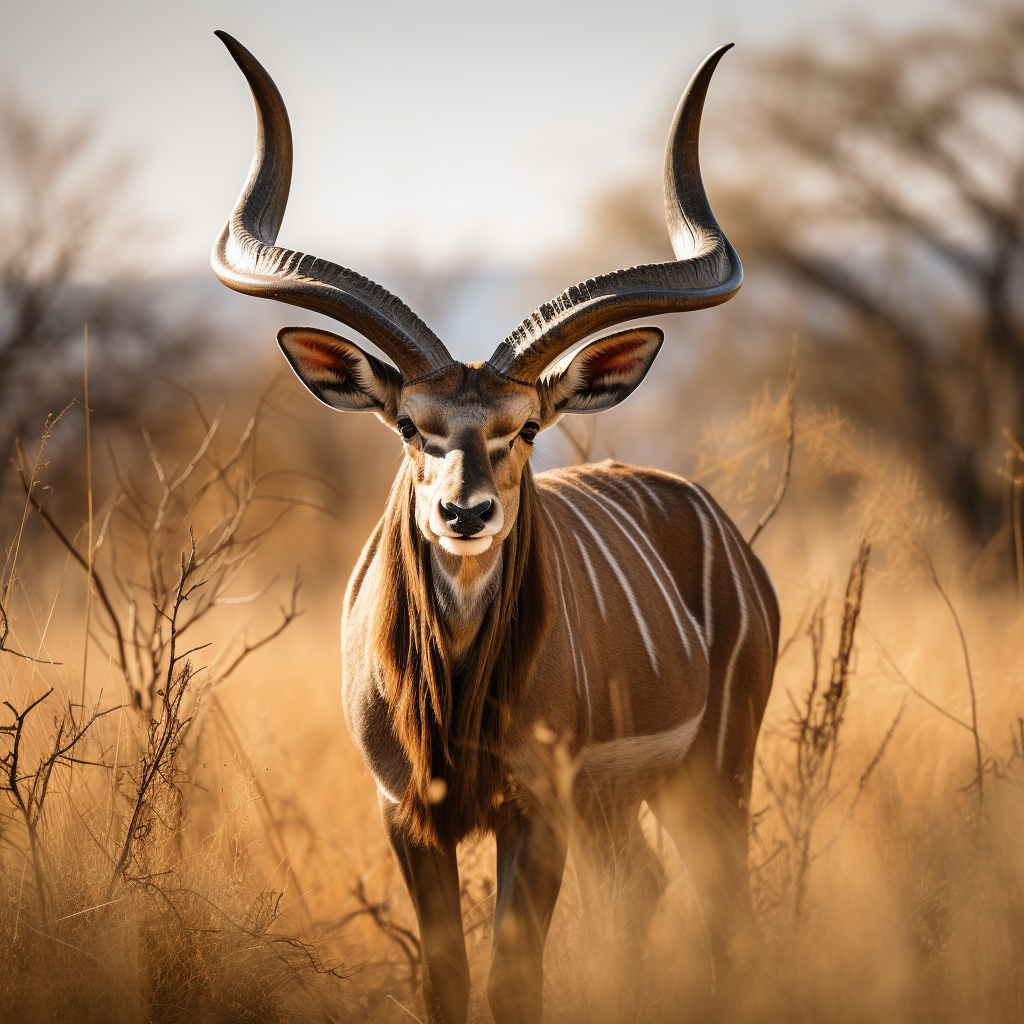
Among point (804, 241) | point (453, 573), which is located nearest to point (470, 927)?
point (453, 573)

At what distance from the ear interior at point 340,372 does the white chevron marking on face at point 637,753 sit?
143 centimetres

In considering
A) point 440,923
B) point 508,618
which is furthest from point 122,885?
point 508,618

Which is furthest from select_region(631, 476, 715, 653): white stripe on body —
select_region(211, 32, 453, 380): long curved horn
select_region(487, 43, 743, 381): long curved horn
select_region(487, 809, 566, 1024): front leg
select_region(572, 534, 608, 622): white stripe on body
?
select_region(211, 32, 453, 380): long curved horn

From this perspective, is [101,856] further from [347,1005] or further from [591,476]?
[591,476]

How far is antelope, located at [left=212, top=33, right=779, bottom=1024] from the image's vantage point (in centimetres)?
352

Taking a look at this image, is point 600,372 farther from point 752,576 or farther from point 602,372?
point 752,576

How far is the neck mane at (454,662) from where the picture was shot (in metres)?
3.53

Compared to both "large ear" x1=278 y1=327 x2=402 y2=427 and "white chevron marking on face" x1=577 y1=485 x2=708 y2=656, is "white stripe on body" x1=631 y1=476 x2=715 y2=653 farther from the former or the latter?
"large ear" x1=278 y1=327 x2=402 y2=427

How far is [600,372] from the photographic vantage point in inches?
160

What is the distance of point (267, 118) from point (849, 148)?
11.2 metres

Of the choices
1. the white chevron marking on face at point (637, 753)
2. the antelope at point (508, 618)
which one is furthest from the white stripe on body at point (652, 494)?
the white chevron marking on face at point (637, 753)

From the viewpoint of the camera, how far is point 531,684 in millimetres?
3555

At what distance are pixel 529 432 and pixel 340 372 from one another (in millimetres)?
726

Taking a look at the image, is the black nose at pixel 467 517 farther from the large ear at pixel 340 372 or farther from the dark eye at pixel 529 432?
the large ear at pixel 340 372
